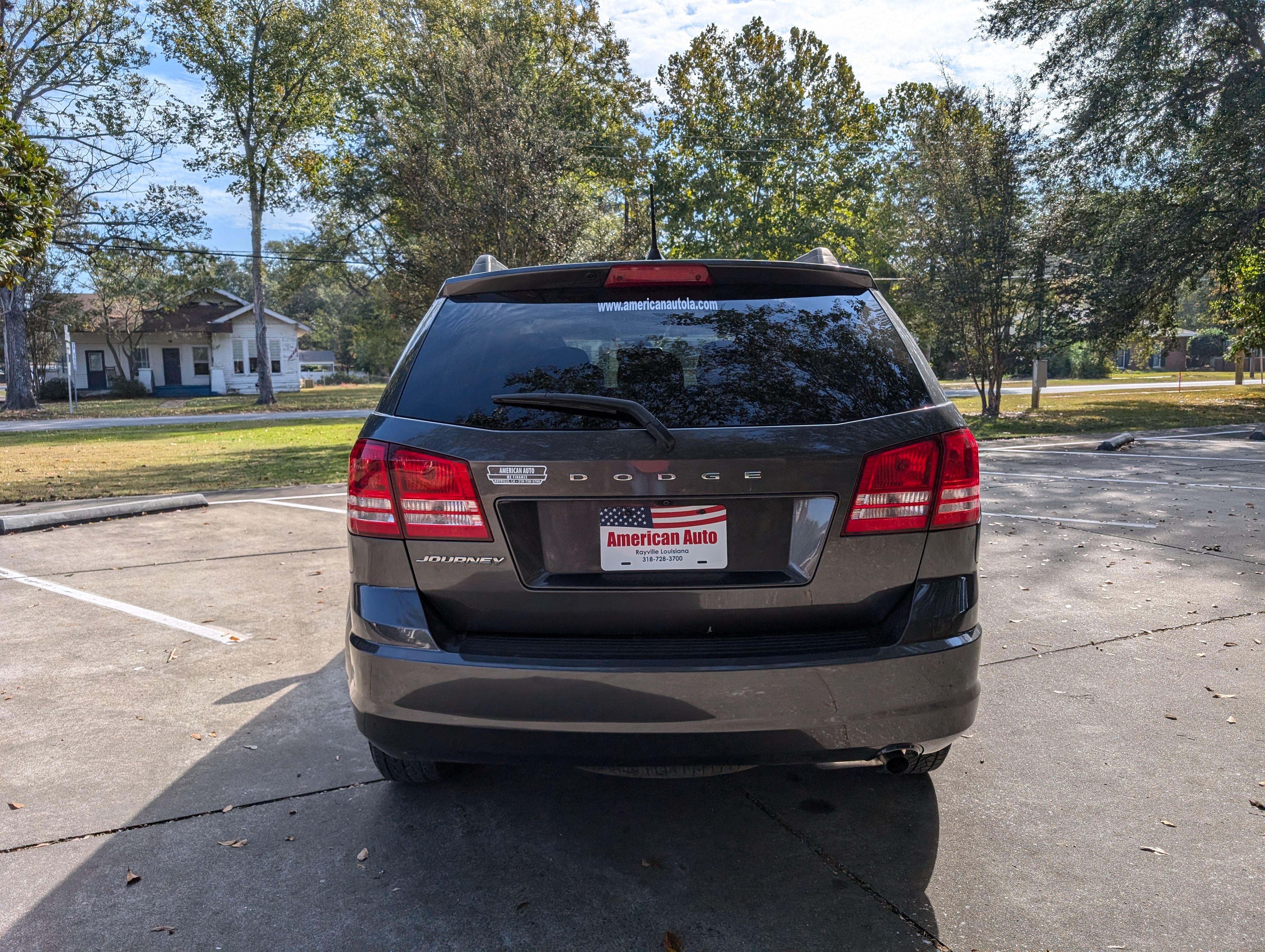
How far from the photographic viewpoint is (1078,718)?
374cm

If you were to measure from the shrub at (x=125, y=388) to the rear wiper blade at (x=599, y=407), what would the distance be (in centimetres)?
4554

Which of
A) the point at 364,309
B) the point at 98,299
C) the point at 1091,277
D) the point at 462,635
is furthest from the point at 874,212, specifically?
the point at 462,635

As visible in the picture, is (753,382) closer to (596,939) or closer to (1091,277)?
(596,939)

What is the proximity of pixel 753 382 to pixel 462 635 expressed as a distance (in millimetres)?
1080

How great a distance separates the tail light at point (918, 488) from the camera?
2.39m

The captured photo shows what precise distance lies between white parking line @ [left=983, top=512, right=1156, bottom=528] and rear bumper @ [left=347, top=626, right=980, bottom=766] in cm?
641

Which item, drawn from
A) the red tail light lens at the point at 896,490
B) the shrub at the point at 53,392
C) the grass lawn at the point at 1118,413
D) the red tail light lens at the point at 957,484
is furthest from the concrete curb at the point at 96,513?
the shrub at the point at 53,392

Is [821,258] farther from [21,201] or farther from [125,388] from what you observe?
[125,388]

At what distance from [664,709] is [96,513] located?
805cm

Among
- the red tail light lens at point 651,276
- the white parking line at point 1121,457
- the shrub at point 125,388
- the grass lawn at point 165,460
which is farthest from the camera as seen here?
the shrub at point 125,388

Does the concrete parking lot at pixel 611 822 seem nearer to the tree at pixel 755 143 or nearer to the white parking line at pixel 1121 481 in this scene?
the white parking line at pixel 1121 481

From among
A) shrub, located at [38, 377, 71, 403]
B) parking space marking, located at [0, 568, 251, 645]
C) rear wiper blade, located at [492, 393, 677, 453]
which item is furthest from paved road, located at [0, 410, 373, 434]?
rear wiper blade, located at [492, 393, 677, 453]

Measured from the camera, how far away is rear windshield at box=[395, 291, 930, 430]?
2.44 meters

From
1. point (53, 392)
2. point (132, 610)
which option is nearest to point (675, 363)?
point (132, 610)
